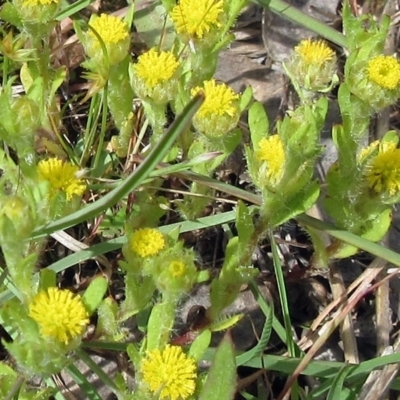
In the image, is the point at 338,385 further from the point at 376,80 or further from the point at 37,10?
the point at 37,10

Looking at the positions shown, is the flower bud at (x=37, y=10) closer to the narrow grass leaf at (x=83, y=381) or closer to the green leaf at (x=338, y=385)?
the narrow grass leaf at (x=83, y=381)

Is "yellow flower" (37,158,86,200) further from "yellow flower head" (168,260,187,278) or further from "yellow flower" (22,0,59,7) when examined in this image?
"yellow flower" (22,0,59,7)

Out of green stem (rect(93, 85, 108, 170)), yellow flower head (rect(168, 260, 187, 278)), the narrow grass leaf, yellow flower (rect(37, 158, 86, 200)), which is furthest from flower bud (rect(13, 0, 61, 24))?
the narrow grass leaf

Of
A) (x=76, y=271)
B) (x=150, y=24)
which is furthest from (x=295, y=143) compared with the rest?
(x=150, y=24)

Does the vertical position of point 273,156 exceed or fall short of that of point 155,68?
it falls short

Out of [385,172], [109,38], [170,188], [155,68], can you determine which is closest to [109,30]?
[109,38]

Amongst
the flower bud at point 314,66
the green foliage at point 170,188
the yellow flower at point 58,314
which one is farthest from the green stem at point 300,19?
the yellow flower at point 58,314

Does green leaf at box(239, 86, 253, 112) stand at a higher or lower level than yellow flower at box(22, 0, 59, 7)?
lower
